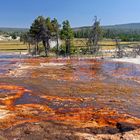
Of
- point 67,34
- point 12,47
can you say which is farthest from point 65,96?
point 12,47

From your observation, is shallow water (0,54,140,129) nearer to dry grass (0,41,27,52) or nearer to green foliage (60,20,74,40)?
green foliage (60,20,74,40)

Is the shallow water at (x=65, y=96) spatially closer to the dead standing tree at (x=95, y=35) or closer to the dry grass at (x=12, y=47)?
the dead standing tree at (x=95, y=35)

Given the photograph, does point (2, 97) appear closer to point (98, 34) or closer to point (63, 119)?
point (63, 119)

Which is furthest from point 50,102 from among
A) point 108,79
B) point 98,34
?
point 98,34

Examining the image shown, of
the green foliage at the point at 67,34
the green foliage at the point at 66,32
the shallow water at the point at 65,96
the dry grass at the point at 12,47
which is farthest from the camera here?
the dry grass at the point at 12,47

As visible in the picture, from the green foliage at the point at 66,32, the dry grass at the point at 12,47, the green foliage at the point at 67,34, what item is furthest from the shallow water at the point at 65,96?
the dry grass at the point at 12,47

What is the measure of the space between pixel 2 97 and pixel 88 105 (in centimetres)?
588

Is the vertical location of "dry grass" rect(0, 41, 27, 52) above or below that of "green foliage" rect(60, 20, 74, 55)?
below

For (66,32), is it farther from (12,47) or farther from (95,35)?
(12,47)

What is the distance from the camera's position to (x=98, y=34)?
67188 mm

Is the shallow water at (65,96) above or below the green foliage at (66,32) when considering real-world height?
below

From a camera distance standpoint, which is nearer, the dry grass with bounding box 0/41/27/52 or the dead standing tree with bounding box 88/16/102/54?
the dead standing tree with bounding box 88/16/102/54

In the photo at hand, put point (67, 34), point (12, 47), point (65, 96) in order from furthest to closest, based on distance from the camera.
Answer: point (12, 47), point (67, 34), point (65, 96)

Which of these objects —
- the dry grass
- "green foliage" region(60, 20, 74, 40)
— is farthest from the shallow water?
the dry grass
